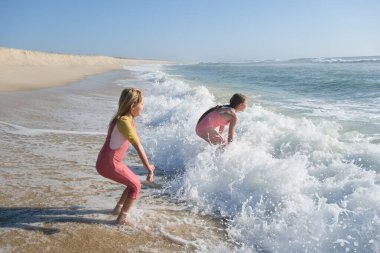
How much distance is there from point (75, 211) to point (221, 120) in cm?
292

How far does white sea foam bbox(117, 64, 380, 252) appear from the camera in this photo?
12.7 ft

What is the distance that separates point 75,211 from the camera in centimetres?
452

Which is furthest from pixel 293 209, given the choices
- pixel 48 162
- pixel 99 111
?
pixel 99 111

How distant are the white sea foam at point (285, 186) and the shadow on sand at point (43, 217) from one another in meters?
1.37

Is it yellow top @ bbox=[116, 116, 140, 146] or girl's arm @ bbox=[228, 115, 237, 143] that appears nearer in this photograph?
yellow top @ bbox=[116, 116, 140, 146]

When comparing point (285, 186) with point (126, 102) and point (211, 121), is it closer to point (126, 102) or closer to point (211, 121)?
point (211, 121)

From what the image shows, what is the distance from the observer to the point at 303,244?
3.82 meters

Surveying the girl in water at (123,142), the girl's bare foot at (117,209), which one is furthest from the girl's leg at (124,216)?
the girl's bare foot at (117,209)

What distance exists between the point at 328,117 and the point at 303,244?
8.03 metres

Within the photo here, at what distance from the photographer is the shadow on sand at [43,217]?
4109 millimetres

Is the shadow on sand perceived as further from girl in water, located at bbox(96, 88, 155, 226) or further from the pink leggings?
girl in water, located at bbox(96, 88, 155, 226)

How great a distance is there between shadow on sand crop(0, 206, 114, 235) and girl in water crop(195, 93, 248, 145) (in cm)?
245

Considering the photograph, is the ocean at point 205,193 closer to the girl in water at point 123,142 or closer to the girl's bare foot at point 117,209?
the girl's bare foot at point 117,209

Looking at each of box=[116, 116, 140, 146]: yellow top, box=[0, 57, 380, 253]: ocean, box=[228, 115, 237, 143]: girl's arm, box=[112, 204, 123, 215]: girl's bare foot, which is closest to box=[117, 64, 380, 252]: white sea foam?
box=[0, 57, 380, 253]: ocean
